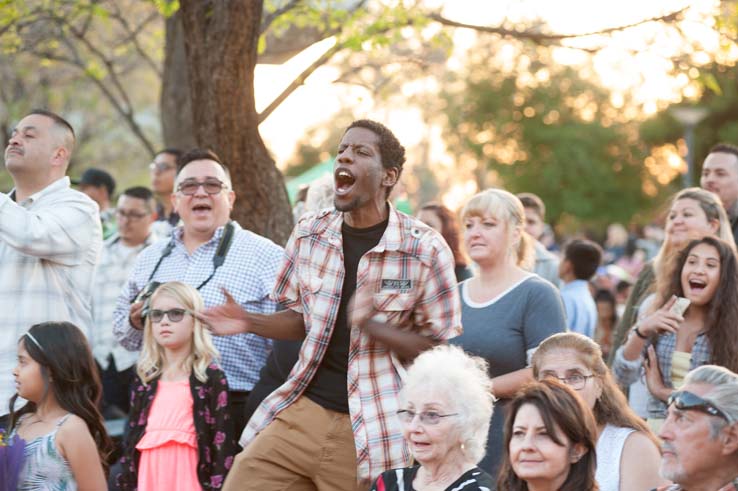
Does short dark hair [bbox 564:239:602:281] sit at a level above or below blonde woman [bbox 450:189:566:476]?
above

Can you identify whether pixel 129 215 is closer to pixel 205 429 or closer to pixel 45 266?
pixel 45 266

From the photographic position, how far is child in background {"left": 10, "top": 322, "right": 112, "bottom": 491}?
5.73 metres

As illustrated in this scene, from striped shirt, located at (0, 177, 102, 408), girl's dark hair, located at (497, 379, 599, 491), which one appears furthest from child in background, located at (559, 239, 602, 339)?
girl's dark hair, located at (497, 379, 599, 491)

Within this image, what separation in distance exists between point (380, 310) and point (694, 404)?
55.0 inches

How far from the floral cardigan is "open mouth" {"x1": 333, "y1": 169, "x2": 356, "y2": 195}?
5.32 ft

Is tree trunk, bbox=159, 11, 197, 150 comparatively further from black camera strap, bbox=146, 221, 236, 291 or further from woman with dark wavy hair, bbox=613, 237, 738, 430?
woman with dark wavy hair, bbox=613, 237, 738, 430

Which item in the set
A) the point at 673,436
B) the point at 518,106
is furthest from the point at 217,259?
the point at 518,106

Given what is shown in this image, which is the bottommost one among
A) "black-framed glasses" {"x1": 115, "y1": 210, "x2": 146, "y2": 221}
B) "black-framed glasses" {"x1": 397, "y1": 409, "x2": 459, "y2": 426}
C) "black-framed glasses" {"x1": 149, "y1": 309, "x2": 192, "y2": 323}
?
"black-framed glasses" {"x1": 397, "y1": 409, "x2": 459, "y2": 426}

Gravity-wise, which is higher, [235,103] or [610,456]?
[235,103]

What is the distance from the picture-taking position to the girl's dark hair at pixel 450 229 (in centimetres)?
780

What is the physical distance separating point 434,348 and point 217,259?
2.09 metres

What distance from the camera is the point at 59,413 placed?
5.88m

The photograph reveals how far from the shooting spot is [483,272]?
6.17 meters

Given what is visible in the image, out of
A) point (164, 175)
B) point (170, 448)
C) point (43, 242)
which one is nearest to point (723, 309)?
point (170, 448)
